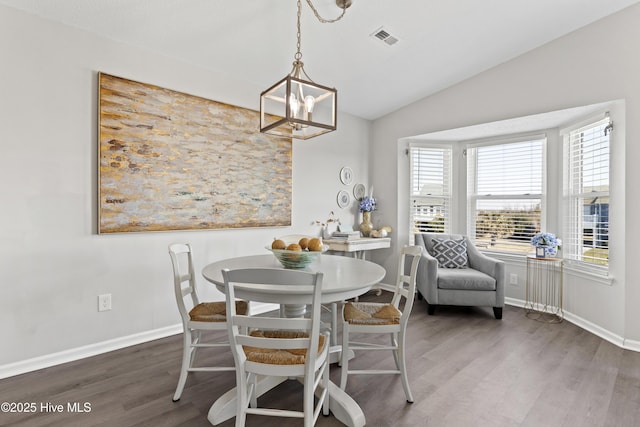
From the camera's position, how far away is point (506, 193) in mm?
4211

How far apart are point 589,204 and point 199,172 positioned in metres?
3.90

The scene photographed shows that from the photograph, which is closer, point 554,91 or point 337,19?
point 337,19

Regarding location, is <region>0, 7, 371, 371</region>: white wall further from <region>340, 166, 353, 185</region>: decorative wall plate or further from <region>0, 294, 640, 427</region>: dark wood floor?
<region>340, 166, 353, 185</region>: decorative wall plate

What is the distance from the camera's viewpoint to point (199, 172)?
10.1ft

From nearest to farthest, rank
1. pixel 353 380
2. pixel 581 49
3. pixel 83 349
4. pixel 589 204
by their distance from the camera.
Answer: pixel 353 380, pixel 83 349, pixel 581 49, pixel 589 204

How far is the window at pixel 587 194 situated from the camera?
10.3ft

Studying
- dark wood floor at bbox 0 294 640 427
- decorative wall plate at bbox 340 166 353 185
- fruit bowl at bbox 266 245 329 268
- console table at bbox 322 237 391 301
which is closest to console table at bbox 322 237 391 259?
console table at bbox 322 237 391 301

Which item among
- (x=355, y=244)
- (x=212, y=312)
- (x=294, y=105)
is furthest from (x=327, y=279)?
(x=355, y=244)

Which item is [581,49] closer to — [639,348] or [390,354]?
[639,348]

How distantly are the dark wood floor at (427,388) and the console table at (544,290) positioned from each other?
2.33 ft

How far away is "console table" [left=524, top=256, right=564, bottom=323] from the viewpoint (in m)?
3.58

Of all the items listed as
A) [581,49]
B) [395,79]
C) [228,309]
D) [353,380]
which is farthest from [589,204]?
[228,309]

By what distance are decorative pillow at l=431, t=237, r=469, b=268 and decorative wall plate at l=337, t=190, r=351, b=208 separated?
1266 millimetres

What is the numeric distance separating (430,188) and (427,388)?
10.0ft
